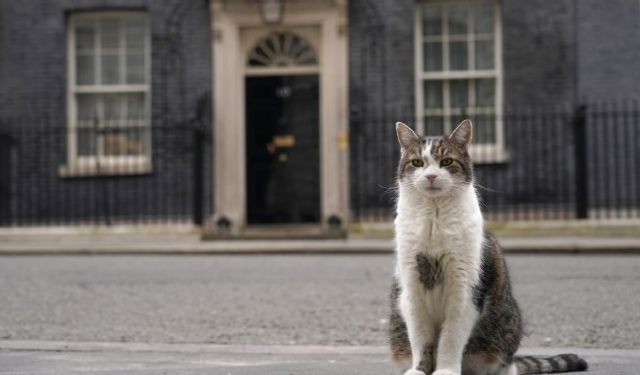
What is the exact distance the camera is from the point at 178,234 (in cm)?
1509

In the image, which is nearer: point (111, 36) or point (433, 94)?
point (433, 94)

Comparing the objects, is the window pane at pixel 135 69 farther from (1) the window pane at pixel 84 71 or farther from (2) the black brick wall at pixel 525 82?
(2) the black brick wall at pixel 525 82

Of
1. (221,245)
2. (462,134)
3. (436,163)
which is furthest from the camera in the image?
(221,245)

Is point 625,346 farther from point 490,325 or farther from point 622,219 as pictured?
point 622,219

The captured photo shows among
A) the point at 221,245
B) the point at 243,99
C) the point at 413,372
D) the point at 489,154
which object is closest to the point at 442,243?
the point at 413,372

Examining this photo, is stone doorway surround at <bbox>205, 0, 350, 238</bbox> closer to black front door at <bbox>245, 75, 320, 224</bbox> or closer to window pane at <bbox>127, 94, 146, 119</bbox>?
black front door at <bbox>245, 75, 320, 224</bbox>

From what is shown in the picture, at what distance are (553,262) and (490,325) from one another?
23.7 ft

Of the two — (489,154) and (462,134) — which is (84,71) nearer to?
(489,154)

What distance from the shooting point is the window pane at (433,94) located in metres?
15.9

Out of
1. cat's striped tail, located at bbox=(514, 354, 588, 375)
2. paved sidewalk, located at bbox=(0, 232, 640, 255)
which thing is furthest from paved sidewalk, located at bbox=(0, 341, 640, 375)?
paved sidewalk, located at bbox=(0, 232, 640, 255)

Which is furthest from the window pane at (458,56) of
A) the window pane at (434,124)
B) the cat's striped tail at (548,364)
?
the cat's striped tail at (548,364)

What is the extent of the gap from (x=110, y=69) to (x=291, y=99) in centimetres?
313

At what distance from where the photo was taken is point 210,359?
18.9 feet

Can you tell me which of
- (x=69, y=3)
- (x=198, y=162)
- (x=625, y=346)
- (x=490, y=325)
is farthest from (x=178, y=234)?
(x=490, y=325)
